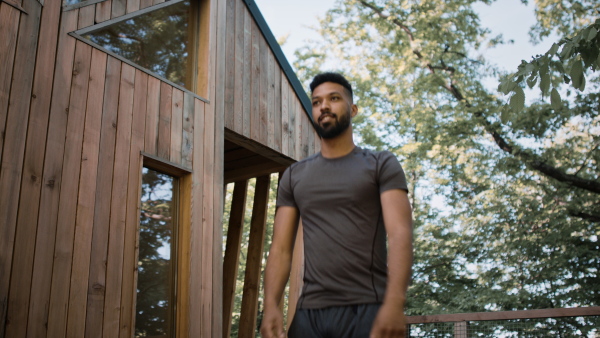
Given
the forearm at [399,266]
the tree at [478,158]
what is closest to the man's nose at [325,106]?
the forearm at [399,266]

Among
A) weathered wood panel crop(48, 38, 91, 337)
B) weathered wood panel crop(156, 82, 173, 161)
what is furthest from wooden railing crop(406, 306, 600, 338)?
weathered wood panel crop(48, 38, 91, 337)

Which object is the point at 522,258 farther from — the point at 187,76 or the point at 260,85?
the point at 187,76

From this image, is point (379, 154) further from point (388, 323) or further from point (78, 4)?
point (78, 4)

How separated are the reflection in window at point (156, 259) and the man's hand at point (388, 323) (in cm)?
321

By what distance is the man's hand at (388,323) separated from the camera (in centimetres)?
182

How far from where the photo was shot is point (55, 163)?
3.97 metres

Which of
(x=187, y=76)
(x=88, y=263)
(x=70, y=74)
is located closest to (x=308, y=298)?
(x=88, y=263)

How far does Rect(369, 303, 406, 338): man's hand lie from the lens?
182cm

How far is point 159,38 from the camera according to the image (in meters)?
5.47

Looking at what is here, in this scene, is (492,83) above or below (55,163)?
above

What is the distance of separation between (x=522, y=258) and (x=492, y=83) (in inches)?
188

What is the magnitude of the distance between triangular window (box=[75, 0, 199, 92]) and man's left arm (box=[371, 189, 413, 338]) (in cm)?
327

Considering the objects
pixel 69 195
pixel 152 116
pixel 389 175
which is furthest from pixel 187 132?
pixel 389 175

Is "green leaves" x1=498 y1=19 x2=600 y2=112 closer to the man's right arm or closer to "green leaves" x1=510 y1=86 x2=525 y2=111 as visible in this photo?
"green leaves" x1=510 y1=86 x2=525 y2=111
